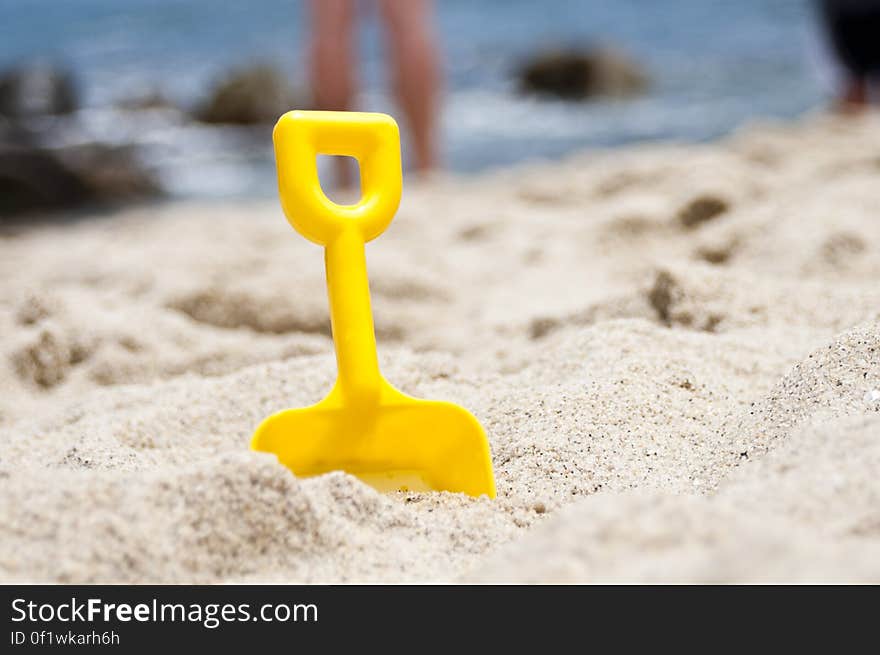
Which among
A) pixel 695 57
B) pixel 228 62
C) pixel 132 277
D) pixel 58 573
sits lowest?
pixel 58 573

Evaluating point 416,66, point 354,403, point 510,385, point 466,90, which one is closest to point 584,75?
point 466,90

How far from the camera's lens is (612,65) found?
6.38m

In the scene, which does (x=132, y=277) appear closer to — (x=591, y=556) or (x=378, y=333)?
(x=378, y=333)

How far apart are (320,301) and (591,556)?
112 centimetres

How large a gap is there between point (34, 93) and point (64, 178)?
2.65 meters

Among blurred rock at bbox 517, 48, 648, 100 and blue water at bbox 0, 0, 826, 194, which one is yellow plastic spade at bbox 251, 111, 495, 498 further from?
blurred rock at bbox 517, 48, 648, 100

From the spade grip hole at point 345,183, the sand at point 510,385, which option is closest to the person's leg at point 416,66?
the spade grip hole at point 345,183

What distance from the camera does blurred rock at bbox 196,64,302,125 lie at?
592cm

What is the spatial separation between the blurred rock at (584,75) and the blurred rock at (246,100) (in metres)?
1.84

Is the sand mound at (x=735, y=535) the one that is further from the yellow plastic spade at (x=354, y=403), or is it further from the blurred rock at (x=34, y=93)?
the blurred rock at (x=34, y=93)

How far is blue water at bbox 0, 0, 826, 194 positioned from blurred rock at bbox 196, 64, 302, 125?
19 centimetres

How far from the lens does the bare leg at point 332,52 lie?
3.12 metres

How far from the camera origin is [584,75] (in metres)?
6.46
